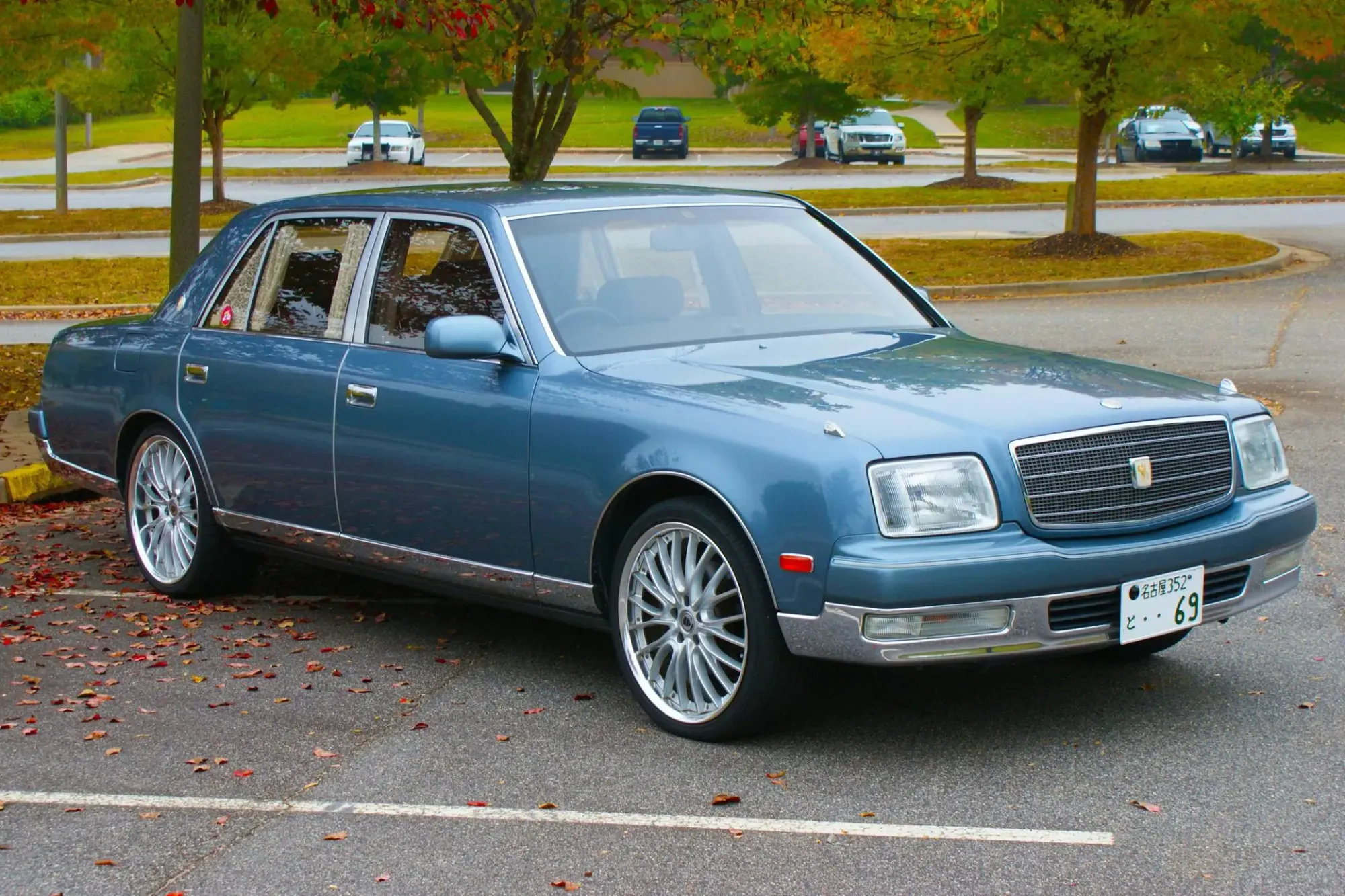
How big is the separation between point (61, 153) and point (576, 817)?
29.1 metres

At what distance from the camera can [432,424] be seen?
6.07 metres

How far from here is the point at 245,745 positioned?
540 cm

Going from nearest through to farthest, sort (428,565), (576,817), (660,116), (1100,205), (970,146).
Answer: (576,817) → (428,565) → (1100,205) → (970,146) → (660,116)

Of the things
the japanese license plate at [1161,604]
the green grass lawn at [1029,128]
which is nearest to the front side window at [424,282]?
the japanese license plate at [1161,604]

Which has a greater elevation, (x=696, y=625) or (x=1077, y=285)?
(x=1077, y=285)

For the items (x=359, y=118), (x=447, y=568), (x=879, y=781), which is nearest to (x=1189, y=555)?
(x=879, y=781)

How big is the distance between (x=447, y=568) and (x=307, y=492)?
0.83 meters

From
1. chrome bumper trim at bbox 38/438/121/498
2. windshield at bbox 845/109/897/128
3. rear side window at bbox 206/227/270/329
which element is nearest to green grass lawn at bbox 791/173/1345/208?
windshield at bbox 845/109/897/128

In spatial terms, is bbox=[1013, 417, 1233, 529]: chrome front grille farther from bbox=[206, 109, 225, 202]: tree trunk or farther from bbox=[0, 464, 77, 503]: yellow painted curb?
bbox=[206, 109, 225, 202]: tree trunk

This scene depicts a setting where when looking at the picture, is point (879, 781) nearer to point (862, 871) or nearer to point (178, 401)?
point (862, 871)

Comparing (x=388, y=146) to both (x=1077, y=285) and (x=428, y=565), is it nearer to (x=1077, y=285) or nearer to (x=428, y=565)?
(x=1077, y=285)

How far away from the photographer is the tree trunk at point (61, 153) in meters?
30.9

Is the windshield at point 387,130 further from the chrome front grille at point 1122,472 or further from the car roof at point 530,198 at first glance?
the chrome front grille at point 1122,472

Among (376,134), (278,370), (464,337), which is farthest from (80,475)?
(376,134)
